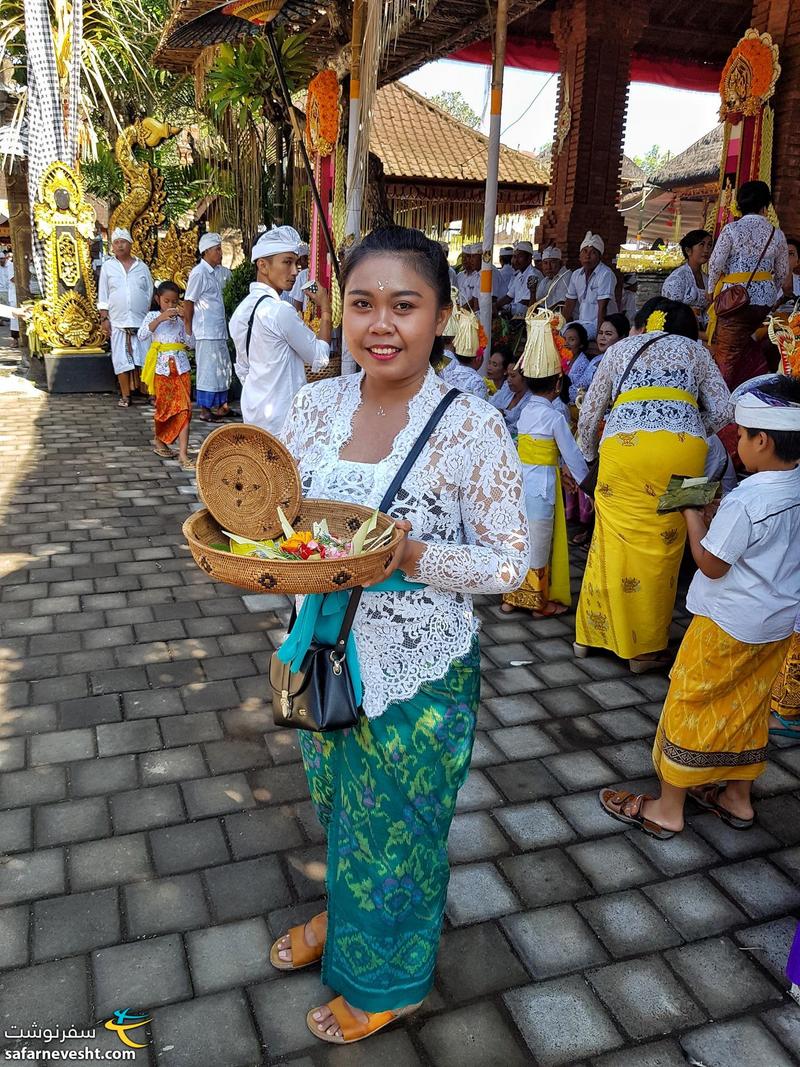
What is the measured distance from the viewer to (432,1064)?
6.73 ft

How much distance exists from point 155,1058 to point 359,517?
1.40 meters

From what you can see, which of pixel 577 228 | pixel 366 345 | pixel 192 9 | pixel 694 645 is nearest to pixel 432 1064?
pixel 694 645

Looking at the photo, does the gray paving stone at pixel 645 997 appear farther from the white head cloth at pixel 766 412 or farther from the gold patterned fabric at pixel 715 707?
the white head cloth at pixel 766 412

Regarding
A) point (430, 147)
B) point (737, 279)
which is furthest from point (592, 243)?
point (430, 147)

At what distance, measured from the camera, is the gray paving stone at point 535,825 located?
2896mm

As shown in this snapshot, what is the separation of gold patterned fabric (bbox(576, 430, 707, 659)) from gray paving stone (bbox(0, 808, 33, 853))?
2689mm

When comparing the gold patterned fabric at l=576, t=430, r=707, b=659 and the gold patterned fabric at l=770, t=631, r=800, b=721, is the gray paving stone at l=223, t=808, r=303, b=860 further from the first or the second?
the gold patterned fabric at l=770, t=631, r=800, b=721

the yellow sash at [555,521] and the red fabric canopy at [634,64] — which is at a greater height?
the red fabric canopy at [634,64]

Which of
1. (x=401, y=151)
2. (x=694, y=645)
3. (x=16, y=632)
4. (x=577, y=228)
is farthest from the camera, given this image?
(x=401, y=151)

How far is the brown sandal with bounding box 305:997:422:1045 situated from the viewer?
208cm

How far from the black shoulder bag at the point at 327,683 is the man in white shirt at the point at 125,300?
8.61m

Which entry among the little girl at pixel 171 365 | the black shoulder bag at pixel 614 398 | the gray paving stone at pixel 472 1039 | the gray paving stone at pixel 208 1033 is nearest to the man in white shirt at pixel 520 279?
the little girl at pixel 171 365

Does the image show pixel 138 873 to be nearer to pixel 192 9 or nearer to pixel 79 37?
pixel 192 9

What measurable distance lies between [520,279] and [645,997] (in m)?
10.0
